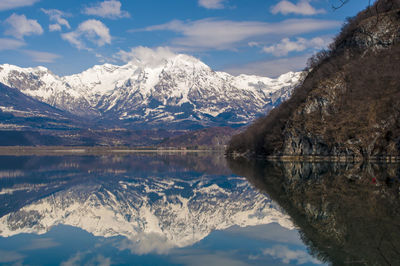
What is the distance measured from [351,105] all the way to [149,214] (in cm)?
9844

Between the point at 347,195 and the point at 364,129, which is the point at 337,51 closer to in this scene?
the point at 364,129

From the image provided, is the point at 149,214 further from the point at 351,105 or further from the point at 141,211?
the point at 351,105

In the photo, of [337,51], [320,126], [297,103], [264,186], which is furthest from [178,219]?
[337,51]

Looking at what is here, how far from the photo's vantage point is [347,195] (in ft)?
144

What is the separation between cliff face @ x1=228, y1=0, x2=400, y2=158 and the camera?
11925cm

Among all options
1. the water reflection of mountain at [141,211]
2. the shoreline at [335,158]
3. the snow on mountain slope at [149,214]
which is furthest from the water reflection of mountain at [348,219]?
the shoreline at [335,158]

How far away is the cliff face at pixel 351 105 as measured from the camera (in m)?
119

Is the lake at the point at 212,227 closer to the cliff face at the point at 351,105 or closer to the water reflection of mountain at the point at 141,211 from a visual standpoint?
the water reflection of mountain at the point at 141,211

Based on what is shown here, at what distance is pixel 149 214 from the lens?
4278 centimetres

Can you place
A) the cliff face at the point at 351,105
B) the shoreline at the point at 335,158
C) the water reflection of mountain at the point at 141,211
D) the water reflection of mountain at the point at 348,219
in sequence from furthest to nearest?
1. the cliff face at the point at 351,105
2. the shoreline at the point at 335,158
3. the water reflection of mountain at the point at 141,211
4. the water reflection of mountain at the point at 348,219

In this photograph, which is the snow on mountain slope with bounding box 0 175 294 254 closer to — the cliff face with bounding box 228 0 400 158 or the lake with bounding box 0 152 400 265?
the lake with bounding box 0 152 400 265

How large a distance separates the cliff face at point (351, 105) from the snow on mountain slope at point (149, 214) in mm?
66982

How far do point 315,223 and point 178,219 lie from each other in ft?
42.4

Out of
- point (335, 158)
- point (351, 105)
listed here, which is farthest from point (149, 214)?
point (351, 105)
